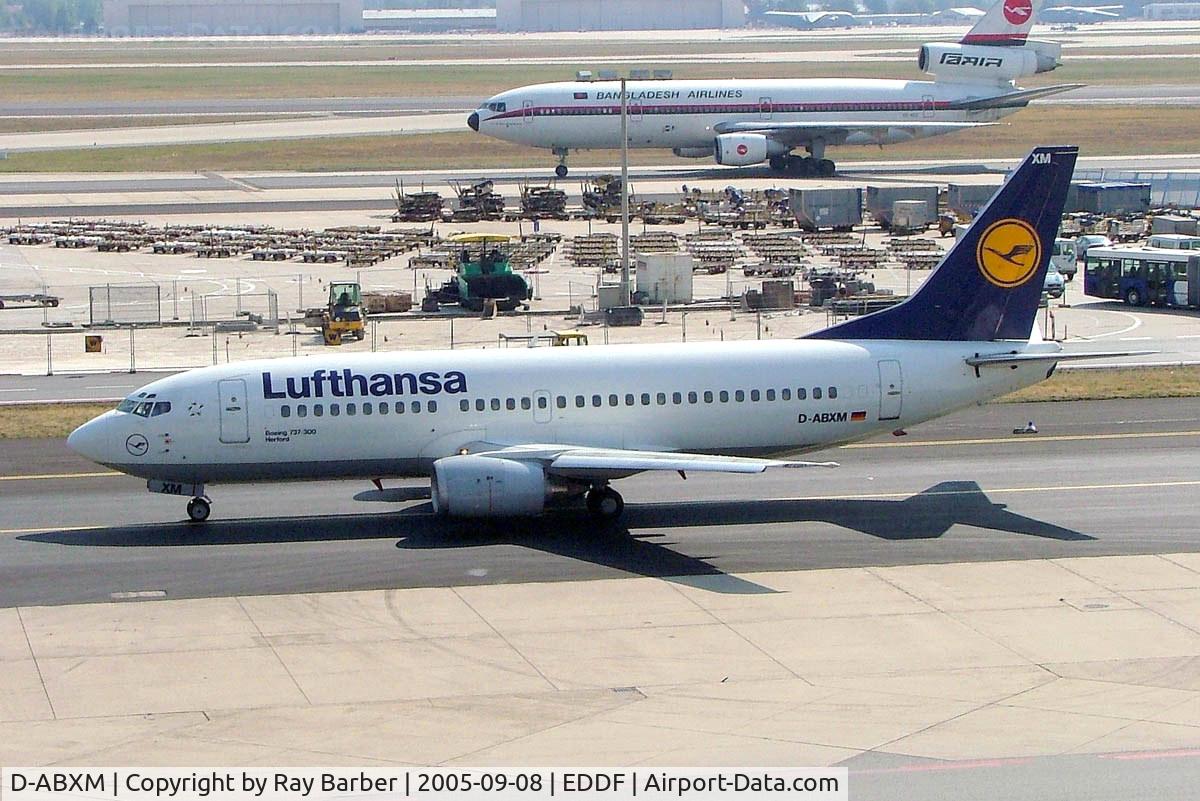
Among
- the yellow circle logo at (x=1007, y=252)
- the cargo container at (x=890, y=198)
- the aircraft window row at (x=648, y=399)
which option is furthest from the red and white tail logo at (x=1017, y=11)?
the aircraft window row at (x=648, y=399)

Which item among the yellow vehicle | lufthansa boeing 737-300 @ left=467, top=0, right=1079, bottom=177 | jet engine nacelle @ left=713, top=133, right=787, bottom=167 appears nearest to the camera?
the yellow vehicle

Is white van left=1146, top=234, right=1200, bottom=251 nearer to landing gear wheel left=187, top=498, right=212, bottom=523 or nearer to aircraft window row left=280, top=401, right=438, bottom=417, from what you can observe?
aircraft window row left=280, top=401, right=438, bottom=417

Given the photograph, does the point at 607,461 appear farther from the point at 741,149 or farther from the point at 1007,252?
the point at 741,149

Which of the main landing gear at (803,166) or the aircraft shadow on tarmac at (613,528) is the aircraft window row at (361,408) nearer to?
the aircraft shadow on tarmac at (613,528)

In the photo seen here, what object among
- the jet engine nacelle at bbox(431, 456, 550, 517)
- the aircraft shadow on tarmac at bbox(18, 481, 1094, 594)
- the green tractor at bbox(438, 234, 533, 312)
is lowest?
the aircraft shadow on tarmac at bbox(18, 481, 1094, 594)

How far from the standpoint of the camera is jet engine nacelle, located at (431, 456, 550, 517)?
37.1 m

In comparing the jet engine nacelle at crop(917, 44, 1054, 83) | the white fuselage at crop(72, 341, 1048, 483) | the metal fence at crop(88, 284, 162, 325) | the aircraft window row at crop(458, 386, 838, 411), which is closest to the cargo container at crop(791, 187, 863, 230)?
the jet engine nacelle at crop(917, 44, 1054, 83)

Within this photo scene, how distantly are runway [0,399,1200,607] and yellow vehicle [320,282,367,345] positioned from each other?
65.6 feet

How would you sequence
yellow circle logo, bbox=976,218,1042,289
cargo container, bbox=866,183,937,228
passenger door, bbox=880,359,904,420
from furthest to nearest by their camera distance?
cargo container, bbox=866,183,937,228
yellow circle logo, bbox=976,218,1042,289
passenger door, bbox=880,359,904,420

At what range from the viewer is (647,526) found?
3912 centimetres

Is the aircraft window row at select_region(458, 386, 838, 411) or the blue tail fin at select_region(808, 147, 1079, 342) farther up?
the blue tail fin at select_region(808, 147, 1079, 342)

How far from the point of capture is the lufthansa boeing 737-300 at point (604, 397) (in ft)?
128

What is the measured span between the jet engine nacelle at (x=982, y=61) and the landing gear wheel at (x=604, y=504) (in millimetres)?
95544

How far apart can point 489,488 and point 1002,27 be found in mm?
100905
